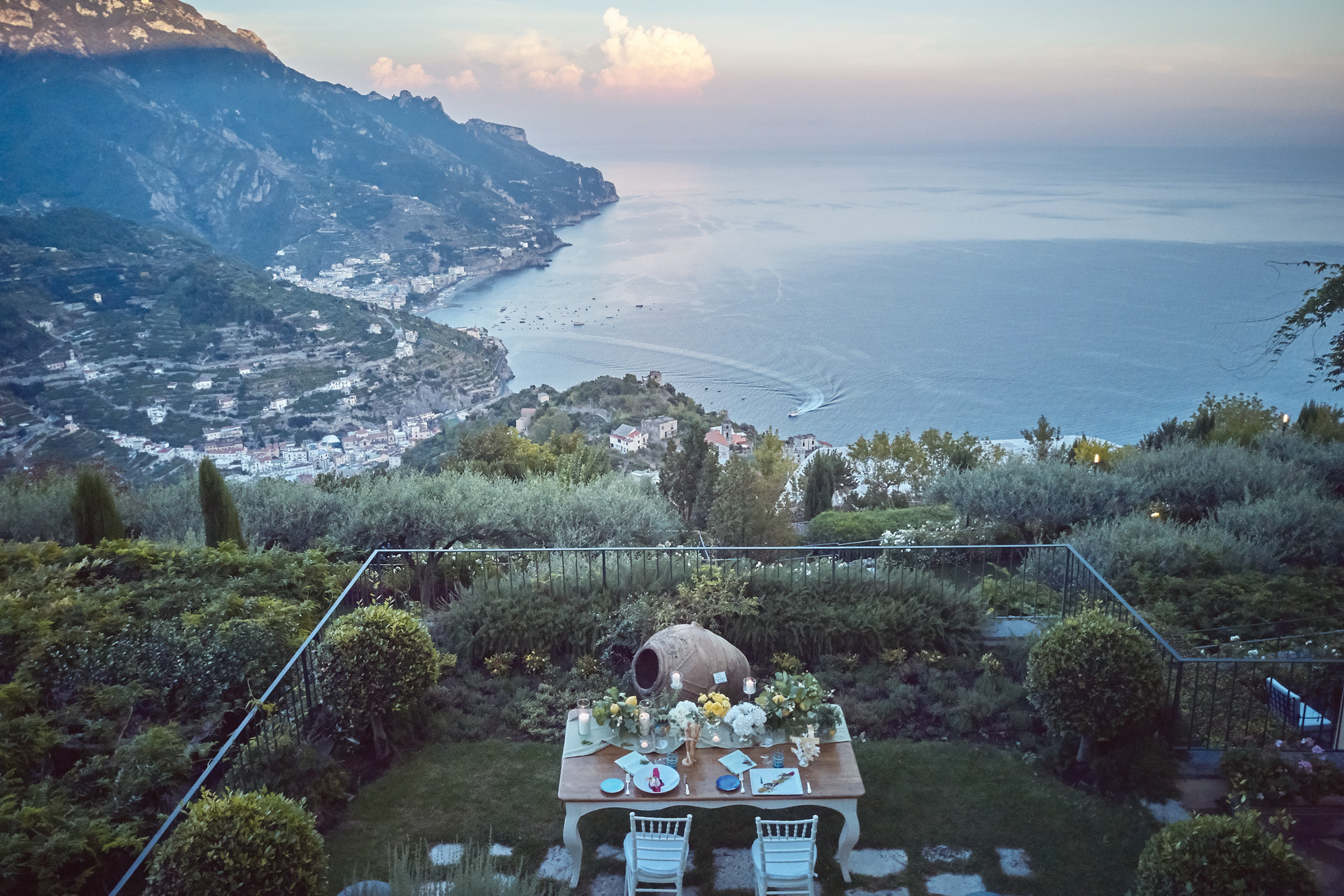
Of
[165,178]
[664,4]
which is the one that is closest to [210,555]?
[664,4]

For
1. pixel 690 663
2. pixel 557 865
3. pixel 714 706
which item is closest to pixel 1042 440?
pixel 690 663

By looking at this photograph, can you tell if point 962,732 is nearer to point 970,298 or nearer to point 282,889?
point 282,889

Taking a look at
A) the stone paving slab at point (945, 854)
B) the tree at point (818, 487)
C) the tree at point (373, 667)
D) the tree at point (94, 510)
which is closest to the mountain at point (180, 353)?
the tree at point (94, 510)

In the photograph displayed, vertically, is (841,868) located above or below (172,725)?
below

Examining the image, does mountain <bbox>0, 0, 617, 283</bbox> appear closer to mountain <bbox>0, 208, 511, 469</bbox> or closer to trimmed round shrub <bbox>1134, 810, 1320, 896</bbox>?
mountain <bbox>0, 208, 511, 469</bbox>

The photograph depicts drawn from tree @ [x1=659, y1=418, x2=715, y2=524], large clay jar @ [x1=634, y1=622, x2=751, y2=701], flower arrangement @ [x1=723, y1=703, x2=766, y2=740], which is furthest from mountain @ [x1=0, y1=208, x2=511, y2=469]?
flower arrangement @ [x1=723, y1=703, x2=766, y2=740]

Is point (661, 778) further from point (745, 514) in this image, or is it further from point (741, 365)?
point (741, 365)

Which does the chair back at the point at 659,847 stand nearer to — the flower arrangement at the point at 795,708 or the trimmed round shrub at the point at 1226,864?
the flower arrangement at the point at 795,708
